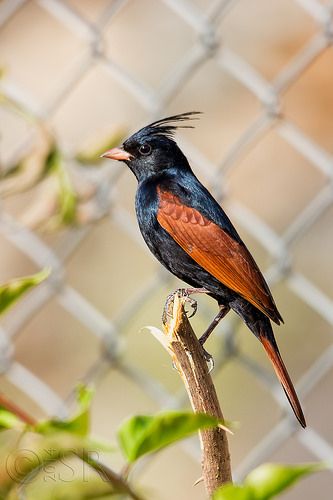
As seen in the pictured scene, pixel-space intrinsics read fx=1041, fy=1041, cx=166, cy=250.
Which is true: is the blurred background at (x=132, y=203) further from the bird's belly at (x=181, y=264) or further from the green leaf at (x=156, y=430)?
the green leaf at (x=156, y=430)

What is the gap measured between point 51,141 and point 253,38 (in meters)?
1.98

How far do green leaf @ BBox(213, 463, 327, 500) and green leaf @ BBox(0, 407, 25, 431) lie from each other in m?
0.13

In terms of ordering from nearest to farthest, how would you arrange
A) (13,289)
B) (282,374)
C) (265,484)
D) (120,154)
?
1. (265,484)
2. (13,289)
3. (282,374)
4. (120,154)

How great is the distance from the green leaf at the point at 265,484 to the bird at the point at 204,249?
411 mm

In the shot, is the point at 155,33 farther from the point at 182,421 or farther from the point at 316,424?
the point at 182,421

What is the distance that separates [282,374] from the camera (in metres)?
0.90

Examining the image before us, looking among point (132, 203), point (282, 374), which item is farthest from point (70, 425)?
point (132, 203)

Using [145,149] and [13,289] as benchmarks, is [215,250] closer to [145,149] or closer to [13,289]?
[145,149]

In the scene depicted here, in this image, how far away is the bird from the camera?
0.96m

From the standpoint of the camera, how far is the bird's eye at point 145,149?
1.19m

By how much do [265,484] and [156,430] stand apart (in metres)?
0.07

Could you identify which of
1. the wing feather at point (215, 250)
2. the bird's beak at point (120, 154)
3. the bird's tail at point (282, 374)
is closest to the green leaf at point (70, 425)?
the bird's tail at point (282, 374)

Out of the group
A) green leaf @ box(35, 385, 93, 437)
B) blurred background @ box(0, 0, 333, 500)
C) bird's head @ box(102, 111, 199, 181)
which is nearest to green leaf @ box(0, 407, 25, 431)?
green leaf @ box(35, 385, 93, 437)

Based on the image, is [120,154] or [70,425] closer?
[70,425]
